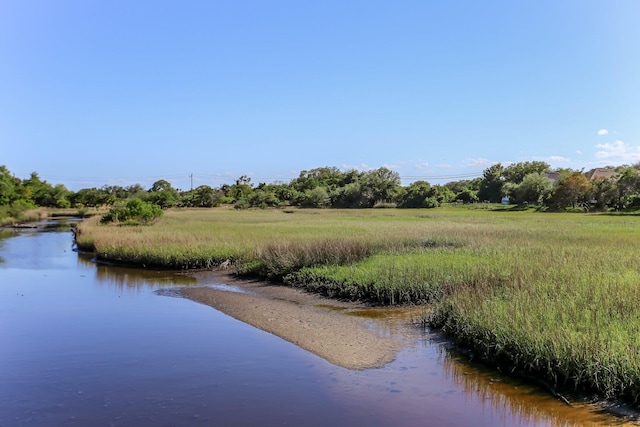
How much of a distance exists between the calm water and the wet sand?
44 centimetres

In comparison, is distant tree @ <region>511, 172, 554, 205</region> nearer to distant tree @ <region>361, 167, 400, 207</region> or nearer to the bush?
distant tree @ <region>361, 167, 400, 207</region>

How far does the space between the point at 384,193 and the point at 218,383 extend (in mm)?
89806

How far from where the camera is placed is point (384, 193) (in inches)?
3858

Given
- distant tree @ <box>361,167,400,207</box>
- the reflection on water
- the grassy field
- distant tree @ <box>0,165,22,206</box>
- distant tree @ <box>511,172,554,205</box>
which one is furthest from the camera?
distant tree @ <box>361,167,400,207</box>

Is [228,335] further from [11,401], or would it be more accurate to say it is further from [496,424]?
[496,424]

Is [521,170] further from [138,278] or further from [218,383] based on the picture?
[218,383]

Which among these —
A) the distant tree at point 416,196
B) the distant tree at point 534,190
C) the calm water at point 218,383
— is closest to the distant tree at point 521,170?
the distant tree at point 534,190

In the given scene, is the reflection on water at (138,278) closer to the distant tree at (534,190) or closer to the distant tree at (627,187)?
the distant tree at (627,187)

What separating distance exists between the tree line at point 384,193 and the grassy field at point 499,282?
→ 4505 cm

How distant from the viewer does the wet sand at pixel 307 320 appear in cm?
1150

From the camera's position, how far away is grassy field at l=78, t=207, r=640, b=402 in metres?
8.65

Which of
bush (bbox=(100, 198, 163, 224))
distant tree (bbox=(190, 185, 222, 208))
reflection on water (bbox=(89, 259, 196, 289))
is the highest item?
distant tree (bbox=(190, 185, 222, 208))

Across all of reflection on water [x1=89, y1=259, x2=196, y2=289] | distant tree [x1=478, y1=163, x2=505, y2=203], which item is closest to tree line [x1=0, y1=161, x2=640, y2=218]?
distant tree [x1=478, y1=163, x2=505, y2=203]

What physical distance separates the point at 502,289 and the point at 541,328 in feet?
13.2
